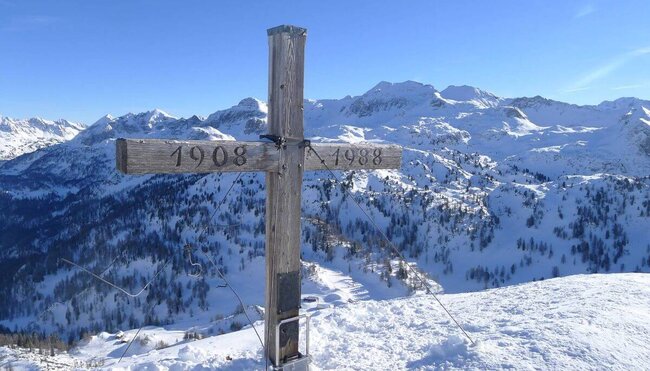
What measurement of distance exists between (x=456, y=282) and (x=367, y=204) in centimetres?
5367

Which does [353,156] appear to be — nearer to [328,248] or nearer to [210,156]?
[210,156]

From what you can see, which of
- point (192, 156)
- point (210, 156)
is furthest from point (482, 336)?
point (192, 156)

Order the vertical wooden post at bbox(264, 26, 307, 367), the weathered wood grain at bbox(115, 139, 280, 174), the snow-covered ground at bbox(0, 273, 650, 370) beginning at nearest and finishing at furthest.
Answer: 1. the weathered wood grain at bbox(115, 139, 280, 174)
2. the vertical wooden post at bbox(264, 26, 307, 367)
3. the snow-covered ground at bbox(0, 273, 650, 370)

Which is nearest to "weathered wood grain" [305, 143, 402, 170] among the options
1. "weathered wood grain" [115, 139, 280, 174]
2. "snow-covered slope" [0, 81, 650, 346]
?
"weathered wood grain" [115, 139, 280, 174]

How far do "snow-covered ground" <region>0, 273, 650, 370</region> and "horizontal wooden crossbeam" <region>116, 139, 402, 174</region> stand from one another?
3.36 metres

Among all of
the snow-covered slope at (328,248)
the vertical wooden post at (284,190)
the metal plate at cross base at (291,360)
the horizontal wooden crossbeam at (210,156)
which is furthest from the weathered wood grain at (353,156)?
the snow-covered slope at (328,248)

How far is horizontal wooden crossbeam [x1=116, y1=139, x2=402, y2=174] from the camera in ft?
17.8

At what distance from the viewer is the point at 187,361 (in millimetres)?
8016

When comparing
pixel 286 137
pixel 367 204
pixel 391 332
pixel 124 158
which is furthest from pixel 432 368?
pixel 367 204

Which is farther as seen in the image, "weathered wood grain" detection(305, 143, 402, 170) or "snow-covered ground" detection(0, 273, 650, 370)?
"weathered wood grain" detection(305, 143, 402, 170)

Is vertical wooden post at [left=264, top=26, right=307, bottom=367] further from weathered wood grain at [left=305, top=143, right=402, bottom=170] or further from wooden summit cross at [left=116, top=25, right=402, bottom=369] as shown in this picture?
weathered wood grain at [left=305, top=143, right=402, bottom=170]

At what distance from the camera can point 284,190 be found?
21.9ft

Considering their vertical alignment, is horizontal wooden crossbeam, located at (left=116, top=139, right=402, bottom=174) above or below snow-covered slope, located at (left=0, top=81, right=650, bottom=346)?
above

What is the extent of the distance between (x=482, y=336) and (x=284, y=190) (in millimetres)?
→ 4494
